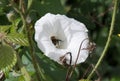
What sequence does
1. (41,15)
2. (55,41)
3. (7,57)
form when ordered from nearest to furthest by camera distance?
(7,57) → (55,41) → (41,15)

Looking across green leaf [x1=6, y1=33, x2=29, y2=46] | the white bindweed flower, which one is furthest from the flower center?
green leaf [x1=6, y1=33, x2=29, y2=46]

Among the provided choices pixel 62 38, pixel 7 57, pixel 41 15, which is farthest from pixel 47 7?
pixel 7 57

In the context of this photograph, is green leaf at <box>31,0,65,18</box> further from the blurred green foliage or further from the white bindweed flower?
the white bindweed flower

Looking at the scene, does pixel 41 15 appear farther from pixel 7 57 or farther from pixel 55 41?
pixel 7 57

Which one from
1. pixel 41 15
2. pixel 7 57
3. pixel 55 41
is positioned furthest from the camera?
pixel 41 15

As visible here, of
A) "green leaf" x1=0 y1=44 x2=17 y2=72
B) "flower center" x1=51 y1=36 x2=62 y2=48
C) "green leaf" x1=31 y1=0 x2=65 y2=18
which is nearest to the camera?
"green leaf" x1=0 y1=44 x2=17 y2=72

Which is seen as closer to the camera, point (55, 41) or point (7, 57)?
point (7, 57)
